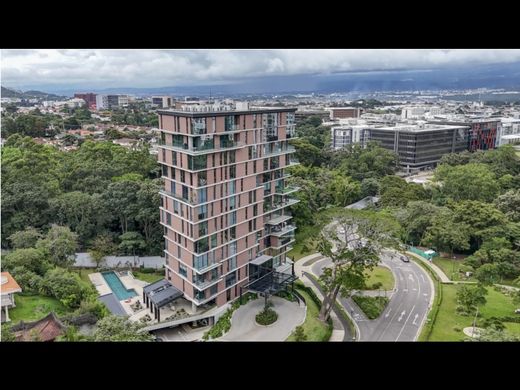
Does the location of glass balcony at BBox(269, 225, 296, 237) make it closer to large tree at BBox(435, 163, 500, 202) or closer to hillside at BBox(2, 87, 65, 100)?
large tree at BBox(435, 163, 500, 202)

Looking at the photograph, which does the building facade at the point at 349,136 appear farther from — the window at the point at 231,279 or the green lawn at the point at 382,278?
the window at the point at 231,279

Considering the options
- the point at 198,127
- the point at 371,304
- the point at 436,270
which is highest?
the point at 198,127

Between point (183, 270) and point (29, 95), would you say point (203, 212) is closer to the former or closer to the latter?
point (183, 270)

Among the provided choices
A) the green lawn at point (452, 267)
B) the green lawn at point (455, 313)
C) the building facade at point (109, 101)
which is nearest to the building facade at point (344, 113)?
the building facade at point (109, 101)

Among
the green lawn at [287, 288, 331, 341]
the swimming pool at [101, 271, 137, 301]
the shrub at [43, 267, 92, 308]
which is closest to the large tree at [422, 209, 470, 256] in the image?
the green lawn at [287, 288, 331, 341]

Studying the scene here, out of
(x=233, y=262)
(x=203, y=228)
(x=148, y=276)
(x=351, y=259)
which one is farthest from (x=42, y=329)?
(x=351, y=259)
